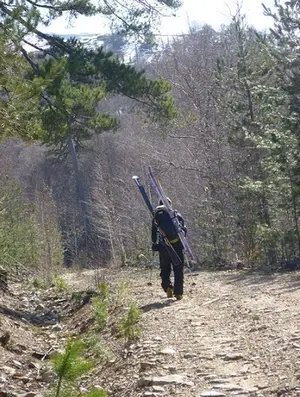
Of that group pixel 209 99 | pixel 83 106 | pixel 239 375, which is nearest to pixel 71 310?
pixel 83 106

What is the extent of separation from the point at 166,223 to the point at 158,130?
1752cm

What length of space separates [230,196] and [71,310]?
1531cm

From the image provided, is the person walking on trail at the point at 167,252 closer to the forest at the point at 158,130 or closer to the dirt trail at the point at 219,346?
the dirt trail at the point at 219,346

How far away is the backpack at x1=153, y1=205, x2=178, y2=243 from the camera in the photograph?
44.2ft

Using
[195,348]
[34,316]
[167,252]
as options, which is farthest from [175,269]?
[195,348]

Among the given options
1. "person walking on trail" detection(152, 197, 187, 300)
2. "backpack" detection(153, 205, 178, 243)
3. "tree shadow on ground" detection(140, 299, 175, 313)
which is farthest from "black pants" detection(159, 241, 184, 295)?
"tree shadow on ground" detection(140, 299, 175, 313)

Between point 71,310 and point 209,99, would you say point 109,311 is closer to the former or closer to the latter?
point 71,310

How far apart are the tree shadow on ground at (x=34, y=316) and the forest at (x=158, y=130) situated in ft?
10.9

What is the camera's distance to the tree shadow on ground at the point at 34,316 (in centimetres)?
1457

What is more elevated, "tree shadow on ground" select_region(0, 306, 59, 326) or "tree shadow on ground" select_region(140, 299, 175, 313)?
"tree shadow on ground" select_region(140, 299, 175, 313)

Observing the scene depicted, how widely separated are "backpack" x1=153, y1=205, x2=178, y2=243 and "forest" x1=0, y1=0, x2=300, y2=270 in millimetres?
2446

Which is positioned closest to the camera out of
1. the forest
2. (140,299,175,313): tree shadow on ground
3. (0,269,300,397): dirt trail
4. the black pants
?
(0,269,300,397): dirt trail

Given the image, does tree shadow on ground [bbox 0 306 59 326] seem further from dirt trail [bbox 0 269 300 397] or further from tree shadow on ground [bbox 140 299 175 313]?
tree shadow on ground [bbox 140 299 175 313]

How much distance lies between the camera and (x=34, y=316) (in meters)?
15.5
